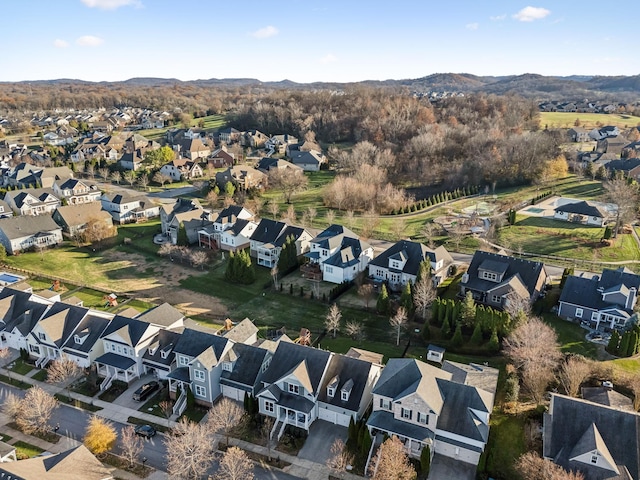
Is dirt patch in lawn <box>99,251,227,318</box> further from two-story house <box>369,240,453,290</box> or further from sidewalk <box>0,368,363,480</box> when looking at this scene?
two-story house <box>369,240,453,290</box>

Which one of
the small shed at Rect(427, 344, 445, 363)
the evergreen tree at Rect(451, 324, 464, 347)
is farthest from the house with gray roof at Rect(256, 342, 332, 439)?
the evergreen tree at Rect(451, 324, 464, 347)

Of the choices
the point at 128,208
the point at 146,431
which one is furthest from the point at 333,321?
the point at 128,208

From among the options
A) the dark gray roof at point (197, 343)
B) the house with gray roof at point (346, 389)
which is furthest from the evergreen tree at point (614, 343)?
the dark gray roof at point (197, 343)

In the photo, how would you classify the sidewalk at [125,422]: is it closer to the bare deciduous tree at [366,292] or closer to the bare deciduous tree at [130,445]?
the bare deciduous tree at [130,445]

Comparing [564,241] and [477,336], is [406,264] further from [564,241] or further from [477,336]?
[564,241]

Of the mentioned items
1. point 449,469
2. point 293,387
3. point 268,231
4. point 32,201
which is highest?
point 32,201

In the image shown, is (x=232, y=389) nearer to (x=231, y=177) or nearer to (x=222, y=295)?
(x=222, y=295)
